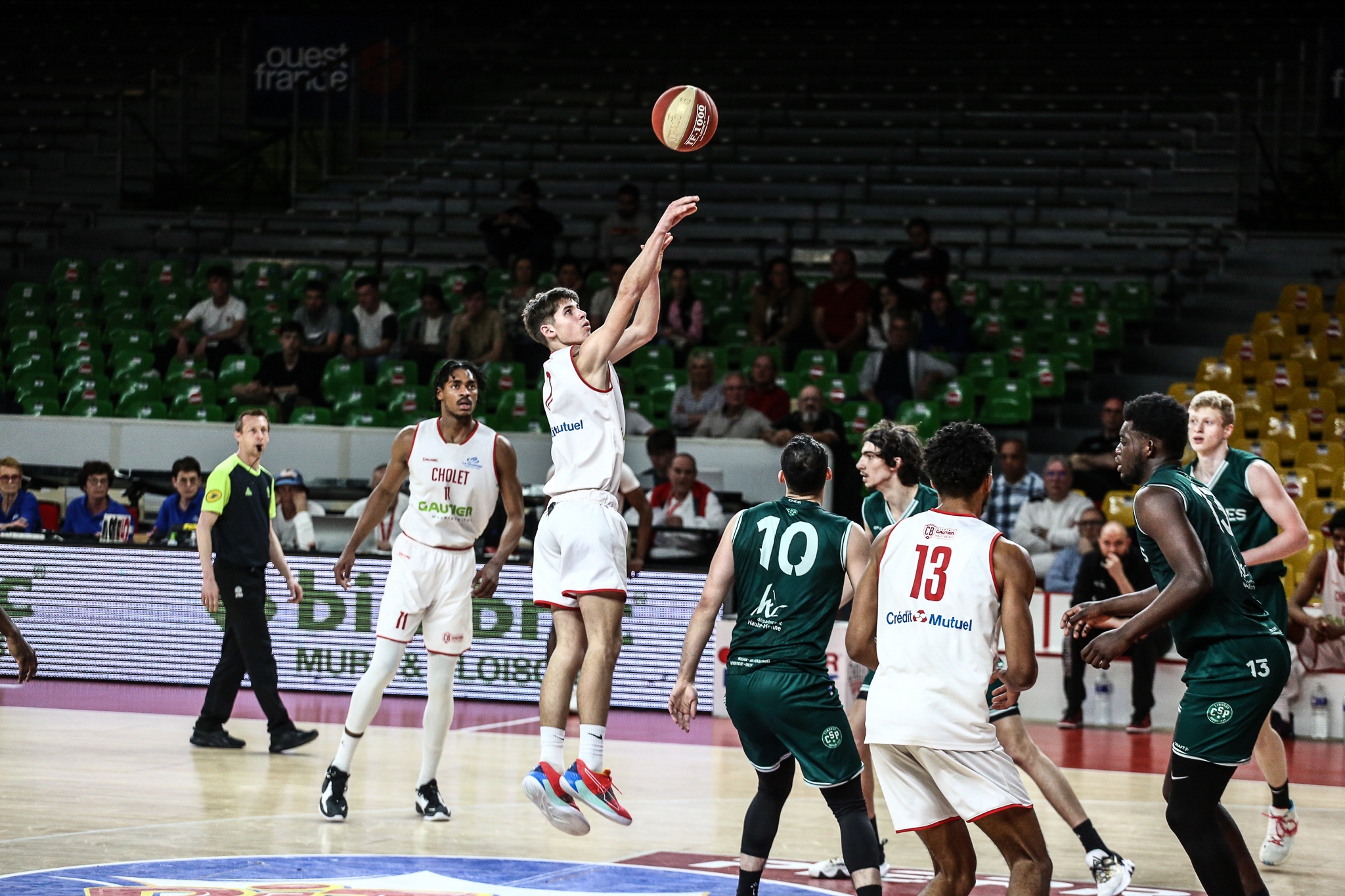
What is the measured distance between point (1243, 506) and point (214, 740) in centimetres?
630

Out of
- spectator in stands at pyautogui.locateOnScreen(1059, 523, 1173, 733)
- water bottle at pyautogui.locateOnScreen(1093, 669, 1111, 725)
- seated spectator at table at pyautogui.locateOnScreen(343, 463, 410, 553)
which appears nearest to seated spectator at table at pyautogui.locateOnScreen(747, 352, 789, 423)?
seated spectator at table at pyautogui.locateOnScreen(343, 463, 410, 553)

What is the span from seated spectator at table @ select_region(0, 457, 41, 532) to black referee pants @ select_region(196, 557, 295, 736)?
4425 millimetres

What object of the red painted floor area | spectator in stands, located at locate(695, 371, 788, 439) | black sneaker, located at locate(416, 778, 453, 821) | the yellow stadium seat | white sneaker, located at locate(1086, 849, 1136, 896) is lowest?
the red painted floor area

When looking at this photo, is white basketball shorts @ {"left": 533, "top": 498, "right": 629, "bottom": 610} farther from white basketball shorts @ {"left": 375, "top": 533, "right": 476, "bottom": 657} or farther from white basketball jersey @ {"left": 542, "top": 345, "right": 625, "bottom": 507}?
white basketball shorts @ {"left": 375, "top": 533, "right": 476, "bottom": 657}

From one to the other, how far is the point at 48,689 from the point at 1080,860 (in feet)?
28.2

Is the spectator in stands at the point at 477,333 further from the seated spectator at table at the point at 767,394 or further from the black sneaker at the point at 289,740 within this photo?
the black sneaker at the point at 289,740

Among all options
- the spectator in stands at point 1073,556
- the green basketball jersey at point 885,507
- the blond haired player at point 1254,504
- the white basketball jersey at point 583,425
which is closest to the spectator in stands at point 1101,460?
the spectator in stands at point 1073,556

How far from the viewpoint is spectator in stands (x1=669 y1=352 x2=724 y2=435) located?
14922 millimetres

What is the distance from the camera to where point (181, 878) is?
630 cm

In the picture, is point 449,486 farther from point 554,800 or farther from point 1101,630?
point 1101,630

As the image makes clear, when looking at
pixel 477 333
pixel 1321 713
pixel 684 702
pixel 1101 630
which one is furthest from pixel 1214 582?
pixel 477 333

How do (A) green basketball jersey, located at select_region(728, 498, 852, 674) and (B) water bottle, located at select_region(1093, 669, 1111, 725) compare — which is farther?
(B) water bottle, located at select_region(1093, 669, 1111, 725)

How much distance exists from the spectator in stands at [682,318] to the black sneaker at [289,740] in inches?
296

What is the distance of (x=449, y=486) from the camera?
322 inches
